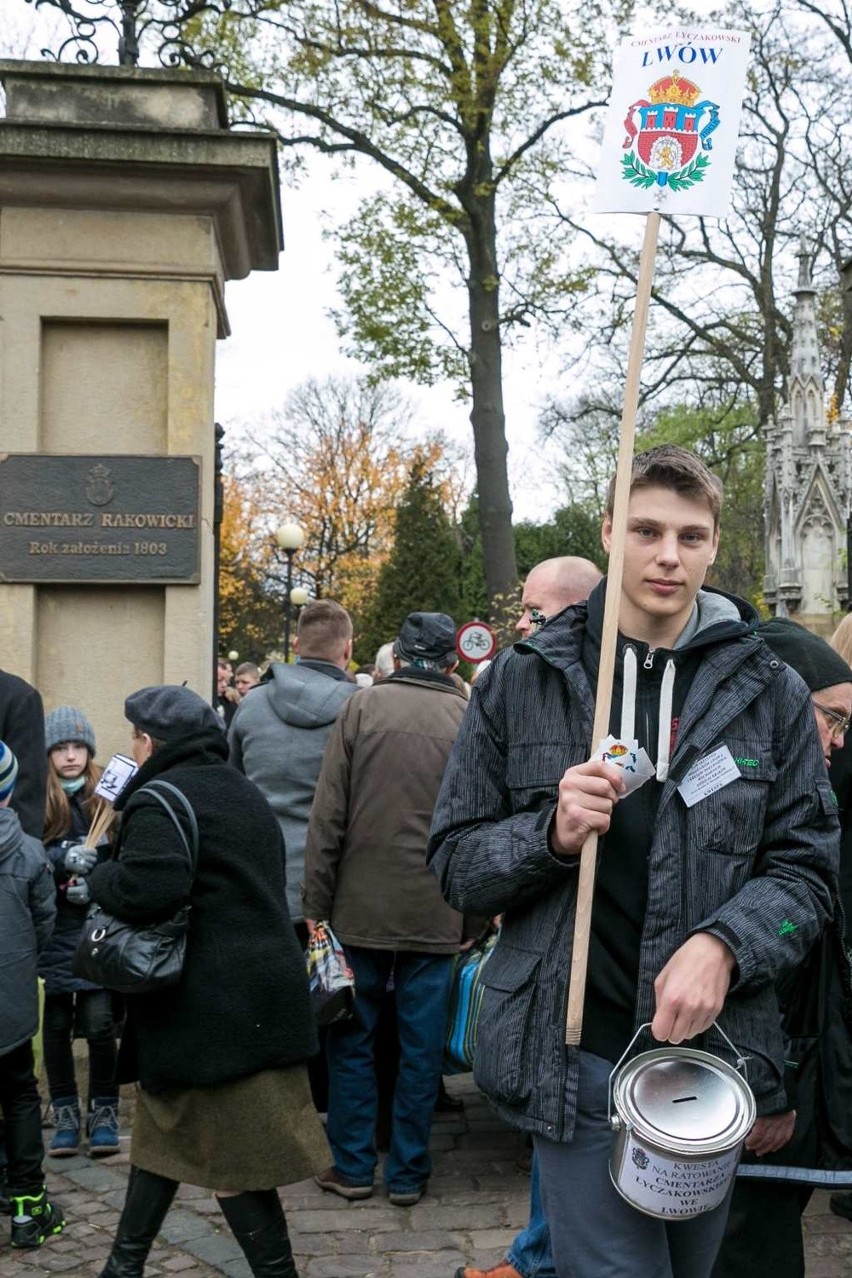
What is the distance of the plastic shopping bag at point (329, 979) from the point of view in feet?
16.3

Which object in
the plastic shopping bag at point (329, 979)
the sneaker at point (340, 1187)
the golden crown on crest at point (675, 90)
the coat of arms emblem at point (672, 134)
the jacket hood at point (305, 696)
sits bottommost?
the sneaker at point (340, 1187)

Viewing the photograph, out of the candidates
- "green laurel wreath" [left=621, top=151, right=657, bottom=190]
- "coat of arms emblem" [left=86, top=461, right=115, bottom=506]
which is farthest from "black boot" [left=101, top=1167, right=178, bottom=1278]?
"coat of arms emblem" [left=86, top=461, right=115, bottom=506]

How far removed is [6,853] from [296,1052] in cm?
127

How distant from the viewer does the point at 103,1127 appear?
5438 mm

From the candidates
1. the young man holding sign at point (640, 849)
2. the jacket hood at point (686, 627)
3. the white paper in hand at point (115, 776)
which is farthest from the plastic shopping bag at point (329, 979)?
the jacket hood at point (686, 627)

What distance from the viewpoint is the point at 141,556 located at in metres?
7.10

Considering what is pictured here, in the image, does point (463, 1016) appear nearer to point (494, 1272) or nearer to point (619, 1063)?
point (494, 1272)

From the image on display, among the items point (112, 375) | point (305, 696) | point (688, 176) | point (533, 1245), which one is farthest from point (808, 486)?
point (688, 176)

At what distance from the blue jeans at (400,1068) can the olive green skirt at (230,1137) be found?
127 cm

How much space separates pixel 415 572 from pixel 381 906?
121 ft

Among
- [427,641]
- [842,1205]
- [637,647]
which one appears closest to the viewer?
[637,647]

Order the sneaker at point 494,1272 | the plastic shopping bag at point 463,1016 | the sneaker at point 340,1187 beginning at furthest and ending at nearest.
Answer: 1. the plastic shopping bag at point 463,1016
2. the sneaker at point 340,1187
3. the sneaker at point 494,1272

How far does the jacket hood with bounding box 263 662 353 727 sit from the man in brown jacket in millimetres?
430

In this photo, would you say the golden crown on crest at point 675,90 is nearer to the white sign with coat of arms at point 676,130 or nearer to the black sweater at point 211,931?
the white sign with coat of arms at point 676,130
